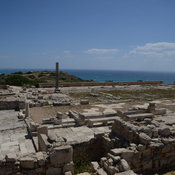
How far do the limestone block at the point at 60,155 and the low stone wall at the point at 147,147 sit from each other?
71.7 inches

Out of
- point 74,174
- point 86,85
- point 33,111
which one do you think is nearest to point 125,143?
point 74,174

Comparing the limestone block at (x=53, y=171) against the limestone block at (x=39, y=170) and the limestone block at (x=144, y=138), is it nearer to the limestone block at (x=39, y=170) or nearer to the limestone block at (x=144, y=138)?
the limestone block at (x=39, y=170)

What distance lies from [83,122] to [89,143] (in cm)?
348

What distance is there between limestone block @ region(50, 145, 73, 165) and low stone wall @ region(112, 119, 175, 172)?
5.97 ft

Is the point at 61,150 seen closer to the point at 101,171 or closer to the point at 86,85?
the point at 101,171

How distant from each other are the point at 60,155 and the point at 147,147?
3443 mm

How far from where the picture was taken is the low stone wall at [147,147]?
699cm

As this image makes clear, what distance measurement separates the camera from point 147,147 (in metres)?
7.25

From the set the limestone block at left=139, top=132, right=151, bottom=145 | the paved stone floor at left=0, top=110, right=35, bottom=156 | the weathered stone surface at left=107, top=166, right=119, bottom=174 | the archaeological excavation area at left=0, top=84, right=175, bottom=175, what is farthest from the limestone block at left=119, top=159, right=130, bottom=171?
the paved stone floor at left=0, top=110, right=35, bottom=156

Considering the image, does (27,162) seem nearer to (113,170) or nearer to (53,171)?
(53,171)

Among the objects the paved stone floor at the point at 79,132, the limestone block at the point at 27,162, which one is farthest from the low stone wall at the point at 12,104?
the limestone block at the point at 27,162

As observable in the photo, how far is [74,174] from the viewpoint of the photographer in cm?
664

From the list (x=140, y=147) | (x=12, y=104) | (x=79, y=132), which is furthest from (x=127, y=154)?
(x=12, y=104)

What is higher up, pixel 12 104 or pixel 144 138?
pixel 144 138
